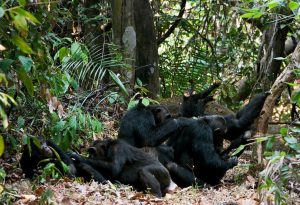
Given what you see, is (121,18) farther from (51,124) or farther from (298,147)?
(298,147)

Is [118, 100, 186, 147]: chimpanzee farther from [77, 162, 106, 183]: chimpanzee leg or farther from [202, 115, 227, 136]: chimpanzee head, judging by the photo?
[77, 162, 106, 183]: chimpanzee leg

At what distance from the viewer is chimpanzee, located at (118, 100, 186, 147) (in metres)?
8.30

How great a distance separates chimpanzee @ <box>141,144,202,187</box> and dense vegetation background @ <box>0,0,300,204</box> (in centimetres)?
86

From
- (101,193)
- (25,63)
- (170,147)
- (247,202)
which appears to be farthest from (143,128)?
(25,63)

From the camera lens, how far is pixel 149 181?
713 cm

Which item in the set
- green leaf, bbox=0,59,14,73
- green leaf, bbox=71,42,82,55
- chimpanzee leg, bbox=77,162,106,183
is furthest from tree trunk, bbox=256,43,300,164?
green leaf, bbox=0,59,14,73

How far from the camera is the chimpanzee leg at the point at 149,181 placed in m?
7.03

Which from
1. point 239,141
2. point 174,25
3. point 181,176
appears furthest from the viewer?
point 174,25

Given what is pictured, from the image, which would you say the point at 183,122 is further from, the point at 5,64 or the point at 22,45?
the point at 22,45

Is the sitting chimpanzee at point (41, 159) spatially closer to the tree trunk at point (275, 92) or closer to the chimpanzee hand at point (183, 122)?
the chimpanzee hand at point (183, 122)

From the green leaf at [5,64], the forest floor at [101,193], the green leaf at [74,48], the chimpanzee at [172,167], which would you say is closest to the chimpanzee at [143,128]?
the chimpanzee at [172,167]

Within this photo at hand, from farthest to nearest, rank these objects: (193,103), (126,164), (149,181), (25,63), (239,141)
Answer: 1. (193,103)
2. (239,141)
3. (126,164)
4. (149,181)
5. (25,63)

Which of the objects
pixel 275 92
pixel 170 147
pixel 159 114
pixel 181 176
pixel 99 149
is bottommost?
pixel 181 176

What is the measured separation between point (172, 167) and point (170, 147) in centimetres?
43
